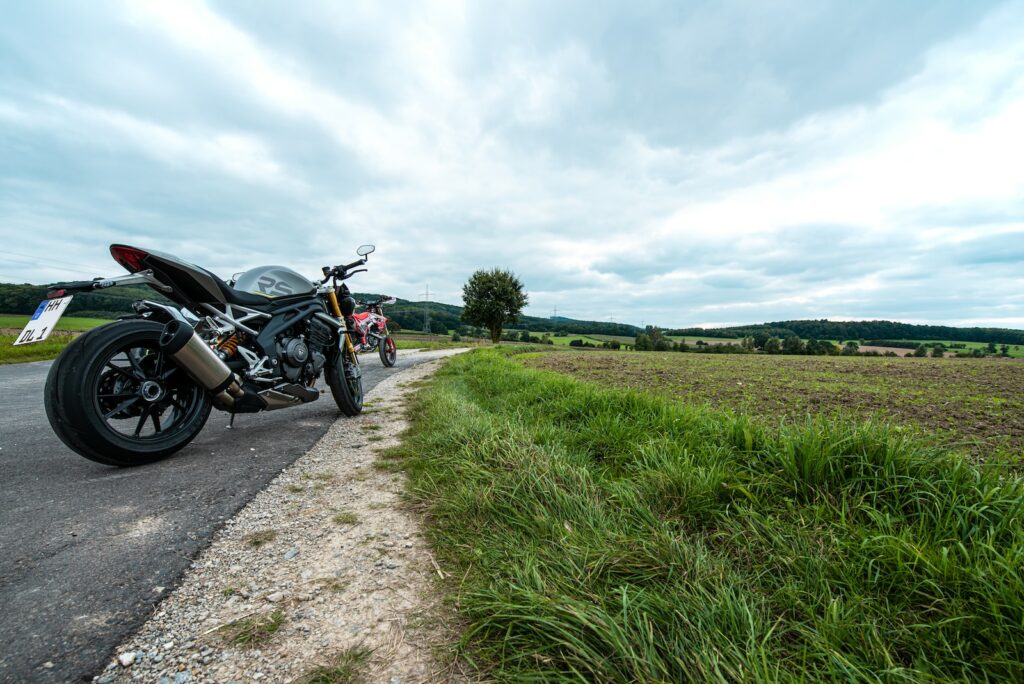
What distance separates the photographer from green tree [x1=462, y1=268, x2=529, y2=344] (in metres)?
37.7

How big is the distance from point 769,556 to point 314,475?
2.81m

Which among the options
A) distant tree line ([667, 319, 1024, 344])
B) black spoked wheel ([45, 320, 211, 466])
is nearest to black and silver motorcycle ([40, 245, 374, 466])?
black spoked wheel ([45, 320, 211, 466])

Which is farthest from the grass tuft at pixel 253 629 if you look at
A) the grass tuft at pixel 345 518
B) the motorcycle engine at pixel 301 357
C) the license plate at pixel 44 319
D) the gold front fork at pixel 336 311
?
the gold front fork at pixel 336 311

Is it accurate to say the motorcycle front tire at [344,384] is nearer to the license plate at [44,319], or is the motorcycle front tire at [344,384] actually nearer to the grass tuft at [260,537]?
the license plate at [44,319]

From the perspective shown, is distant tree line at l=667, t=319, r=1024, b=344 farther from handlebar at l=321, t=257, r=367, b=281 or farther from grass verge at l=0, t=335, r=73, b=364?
grass verge at l=0, t=335, r=73, b=364

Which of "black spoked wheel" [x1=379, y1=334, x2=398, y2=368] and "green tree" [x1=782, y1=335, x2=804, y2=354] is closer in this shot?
"black spoked wheel" [x1=379, y1=334, x2=398, y2=368]

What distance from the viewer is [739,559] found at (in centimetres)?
160

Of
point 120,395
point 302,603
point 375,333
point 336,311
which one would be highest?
point 336,311

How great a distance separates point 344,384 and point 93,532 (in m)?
2.75

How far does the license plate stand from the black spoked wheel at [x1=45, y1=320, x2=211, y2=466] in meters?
0.17

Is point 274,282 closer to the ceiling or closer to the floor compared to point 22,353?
closer to the ceiling

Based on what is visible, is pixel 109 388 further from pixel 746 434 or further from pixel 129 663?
pixel 746 434

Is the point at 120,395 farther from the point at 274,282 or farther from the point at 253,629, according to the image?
the point at 253,629

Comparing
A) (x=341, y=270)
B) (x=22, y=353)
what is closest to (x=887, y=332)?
(x=341, y=270)
